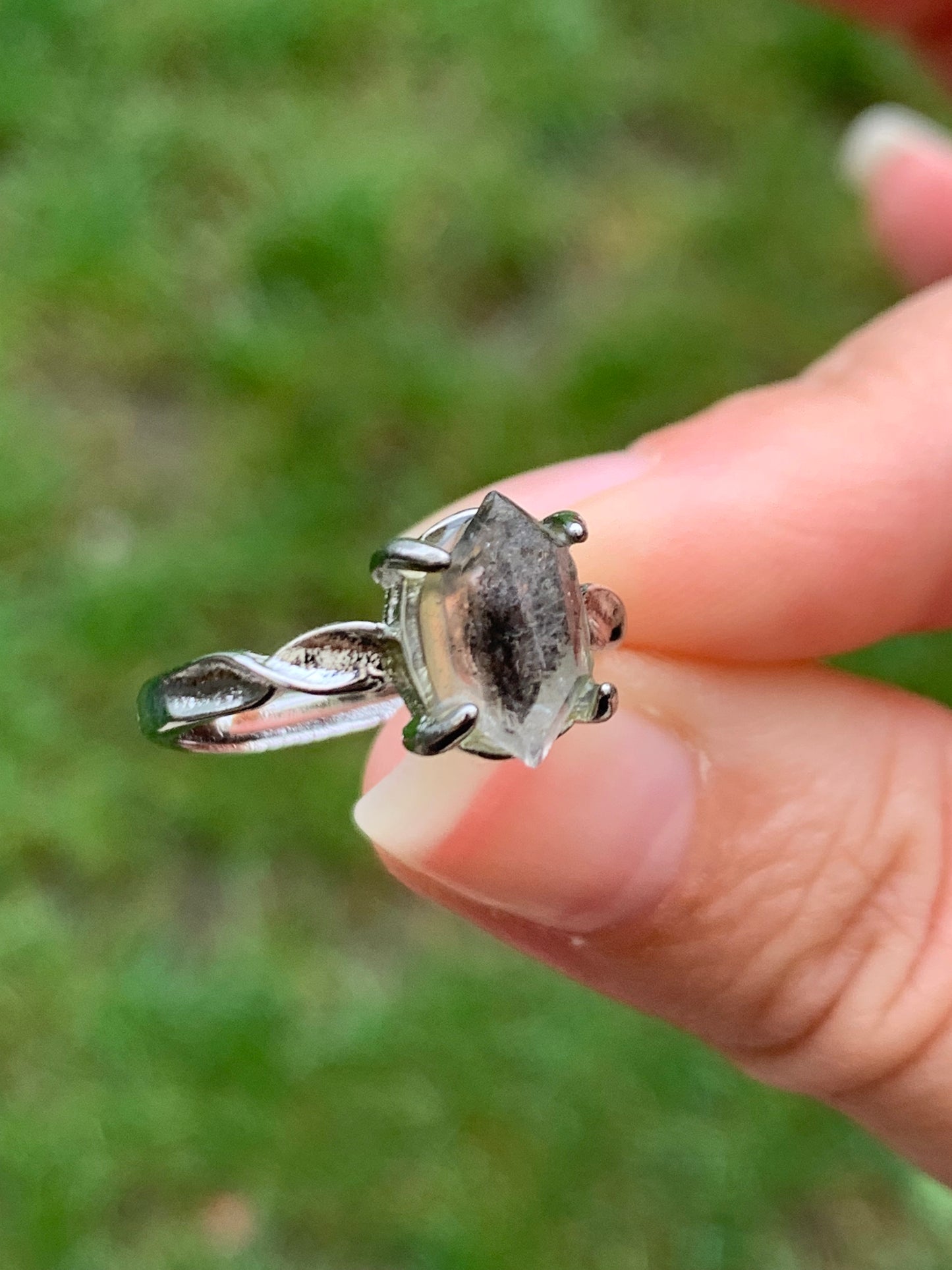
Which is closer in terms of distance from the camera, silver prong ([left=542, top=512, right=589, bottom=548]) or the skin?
silver prong ([left=542, top=512, right=589, bottom=548])

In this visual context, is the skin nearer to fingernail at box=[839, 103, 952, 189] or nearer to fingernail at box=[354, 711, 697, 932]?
fingernail at box=[354, 711, 697, 932]

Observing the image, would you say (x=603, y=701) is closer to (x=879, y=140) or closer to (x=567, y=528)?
(x=567, y=528)

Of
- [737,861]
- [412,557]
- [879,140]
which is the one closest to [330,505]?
[737,861]

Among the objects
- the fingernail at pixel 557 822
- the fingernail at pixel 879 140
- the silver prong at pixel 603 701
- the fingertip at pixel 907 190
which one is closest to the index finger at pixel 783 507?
the fingernail at pixel 557 822

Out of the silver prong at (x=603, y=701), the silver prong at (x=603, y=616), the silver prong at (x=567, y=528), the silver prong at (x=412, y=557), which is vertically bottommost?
the silver prong at (x=603, y=701)

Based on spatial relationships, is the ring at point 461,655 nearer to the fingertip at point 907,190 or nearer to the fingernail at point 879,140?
the fingertip at point 907,190

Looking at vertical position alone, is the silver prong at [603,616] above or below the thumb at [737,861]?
above

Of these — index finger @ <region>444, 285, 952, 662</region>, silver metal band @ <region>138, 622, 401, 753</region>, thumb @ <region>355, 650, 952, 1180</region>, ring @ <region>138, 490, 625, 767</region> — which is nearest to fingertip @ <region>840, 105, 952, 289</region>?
index finger @ <region>444, 285, 952, 662</region>
